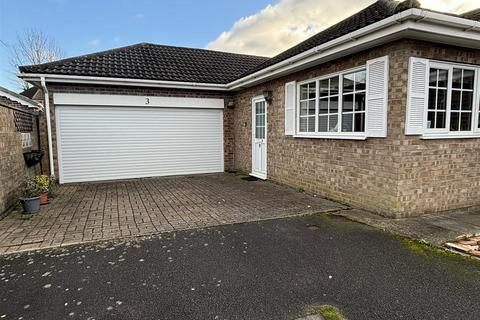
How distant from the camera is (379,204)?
16.6 feet

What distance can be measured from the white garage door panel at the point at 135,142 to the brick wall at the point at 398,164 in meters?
4.69

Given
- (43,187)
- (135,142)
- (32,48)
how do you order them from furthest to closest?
(32,48), (135,142), (43,187)

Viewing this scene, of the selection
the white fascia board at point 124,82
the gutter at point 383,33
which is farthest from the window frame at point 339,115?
the white fascia board at point 124,82

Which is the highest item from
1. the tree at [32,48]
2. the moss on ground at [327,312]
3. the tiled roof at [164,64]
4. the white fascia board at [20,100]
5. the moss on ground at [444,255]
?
the tree at [32,48]

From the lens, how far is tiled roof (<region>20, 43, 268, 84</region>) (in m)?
8.59

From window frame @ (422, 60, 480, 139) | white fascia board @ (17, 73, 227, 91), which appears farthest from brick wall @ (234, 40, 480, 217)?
white fascia board @ (17, 73, 227, 91)

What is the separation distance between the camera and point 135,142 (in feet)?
30.9

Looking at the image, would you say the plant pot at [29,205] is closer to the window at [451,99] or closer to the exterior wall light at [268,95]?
the exterior wall light at [268,95]

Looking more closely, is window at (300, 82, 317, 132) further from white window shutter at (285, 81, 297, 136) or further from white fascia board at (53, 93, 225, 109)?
white fascia board at (53, 93, 225, 109)

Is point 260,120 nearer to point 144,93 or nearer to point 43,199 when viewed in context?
point 144,93

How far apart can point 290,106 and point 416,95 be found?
3262 millimetres

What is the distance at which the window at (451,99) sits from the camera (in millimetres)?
4895

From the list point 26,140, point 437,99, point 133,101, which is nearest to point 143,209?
point 26,140

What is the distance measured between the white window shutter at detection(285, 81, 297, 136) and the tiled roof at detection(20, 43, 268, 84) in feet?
11.2
